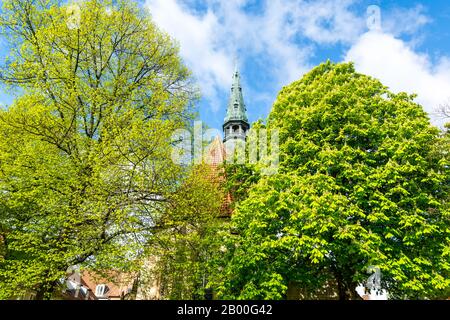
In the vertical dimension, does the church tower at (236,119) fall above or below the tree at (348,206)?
above

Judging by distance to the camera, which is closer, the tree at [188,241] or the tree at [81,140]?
the tree at [81,140]

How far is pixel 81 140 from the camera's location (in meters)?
13.5

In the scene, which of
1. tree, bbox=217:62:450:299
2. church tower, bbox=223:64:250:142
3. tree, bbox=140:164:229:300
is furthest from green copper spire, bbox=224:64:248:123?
tree, bbox=140:164:229:300

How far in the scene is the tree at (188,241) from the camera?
527 inches

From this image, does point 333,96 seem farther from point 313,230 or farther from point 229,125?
point 229,125

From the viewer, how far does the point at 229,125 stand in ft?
123

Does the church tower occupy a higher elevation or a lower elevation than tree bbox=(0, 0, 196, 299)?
higher

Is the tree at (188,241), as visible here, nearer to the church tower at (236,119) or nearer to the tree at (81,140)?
the tree at (81,140)

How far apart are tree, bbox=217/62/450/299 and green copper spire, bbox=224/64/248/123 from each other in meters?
21.6

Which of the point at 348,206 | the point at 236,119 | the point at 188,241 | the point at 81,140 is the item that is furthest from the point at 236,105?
the point at 348,206

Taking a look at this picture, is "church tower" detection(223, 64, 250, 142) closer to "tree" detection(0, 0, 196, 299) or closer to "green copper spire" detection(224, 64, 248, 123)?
"green copper spire" detection(224, 64, 248, 123)

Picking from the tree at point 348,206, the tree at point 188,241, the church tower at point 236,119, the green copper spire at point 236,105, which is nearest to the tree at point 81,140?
the tree at point 188,241

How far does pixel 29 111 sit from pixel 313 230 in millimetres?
11708

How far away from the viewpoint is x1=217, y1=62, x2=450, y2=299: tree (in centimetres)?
1237
